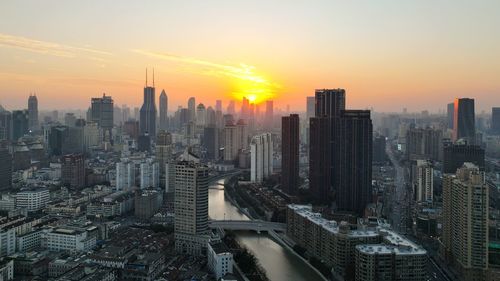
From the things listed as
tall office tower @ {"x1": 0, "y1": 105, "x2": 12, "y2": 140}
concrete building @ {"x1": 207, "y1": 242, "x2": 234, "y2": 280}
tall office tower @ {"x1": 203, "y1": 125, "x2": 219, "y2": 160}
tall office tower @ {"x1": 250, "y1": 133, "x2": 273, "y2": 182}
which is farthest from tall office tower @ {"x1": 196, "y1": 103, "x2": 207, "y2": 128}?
concrete building @ {"x1": 207, "y1": 242, "x2": 234, "y2": 280}

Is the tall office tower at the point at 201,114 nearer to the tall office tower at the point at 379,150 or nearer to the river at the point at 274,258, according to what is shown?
the tall office tower at the point at 379,150

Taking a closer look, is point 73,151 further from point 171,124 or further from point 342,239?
point 342,239

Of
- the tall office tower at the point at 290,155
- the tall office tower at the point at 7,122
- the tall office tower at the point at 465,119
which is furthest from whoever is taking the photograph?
the tall office tower at the point at 7,122

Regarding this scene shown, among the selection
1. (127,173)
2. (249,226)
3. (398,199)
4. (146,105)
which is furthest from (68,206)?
(146,105)

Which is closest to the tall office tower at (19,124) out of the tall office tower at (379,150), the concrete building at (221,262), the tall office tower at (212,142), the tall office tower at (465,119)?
the tall office tower at (212,142)

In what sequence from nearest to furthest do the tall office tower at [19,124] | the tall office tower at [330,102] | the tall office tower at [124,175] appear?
the tall office tower at [330,102], the tall office tower at [124,175], the tall office tower at [19,124]

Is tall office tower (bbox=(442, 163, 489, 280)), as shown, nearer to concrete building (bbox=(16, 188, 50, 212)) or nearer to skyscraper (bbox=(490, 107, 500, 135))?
concrete building (bbox=(16, 188, 50, 212))

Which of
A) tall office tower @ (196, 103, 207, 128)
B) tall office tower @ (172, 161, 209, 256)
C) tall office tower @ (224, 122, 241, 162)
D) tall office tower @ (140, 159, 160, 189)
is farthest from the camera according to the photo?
tall office tower @ (196, 103, 207, 128)
